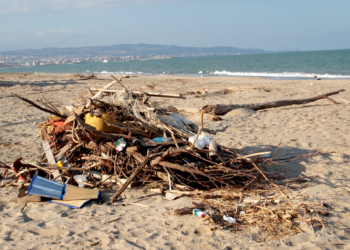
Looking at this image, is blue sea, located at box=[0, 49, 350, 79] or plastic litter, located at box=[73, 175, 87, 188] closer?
plastic litter, located at box=[73, 175, 87, 188]

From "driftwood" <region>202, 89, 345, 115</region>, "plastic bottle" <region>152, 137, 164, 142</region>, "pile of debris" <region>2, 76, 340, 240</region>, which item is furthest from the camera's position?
"driftwood" <region>202, 89, 345, 115</region>

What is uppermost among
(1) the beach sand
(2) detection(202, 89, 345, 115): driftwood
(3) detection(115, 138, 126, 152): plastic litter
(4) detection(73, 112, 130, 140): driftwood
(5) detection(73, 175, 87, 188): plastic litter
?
(4) detection(73, 112, 130, 140): driftwood

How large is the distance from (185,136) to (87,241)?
1.85 metres

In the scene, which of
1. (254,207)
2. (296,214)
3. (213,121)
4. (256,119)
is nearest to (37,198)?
(254,207)

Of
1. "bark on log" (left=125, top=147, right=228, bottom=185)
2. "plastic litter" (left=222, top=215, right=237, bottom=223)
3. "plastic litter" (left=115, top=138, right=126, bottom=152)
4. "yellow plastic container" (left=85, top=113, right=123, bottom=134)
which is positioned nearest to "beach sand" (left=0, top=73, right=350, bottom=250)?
"plastic litter" (left=222, top=215, right=237, bottom=223)

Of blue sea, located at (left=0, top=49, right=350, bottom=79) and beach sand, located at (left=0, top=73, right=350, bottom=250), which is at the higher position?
blue sea, located at (left=0, top=49, right=350, bottom=79)

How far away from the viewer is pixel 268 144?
5348mm

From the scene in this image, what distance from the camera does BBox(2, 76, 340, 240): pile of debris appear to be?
10.3 feet

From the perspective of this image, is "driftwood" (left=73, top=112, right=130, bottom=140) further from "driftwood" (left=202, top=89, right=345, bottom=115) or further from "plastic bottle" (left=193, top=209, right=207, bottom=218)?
"driftwood" (left=202, top=89, right=345, bottom=115)

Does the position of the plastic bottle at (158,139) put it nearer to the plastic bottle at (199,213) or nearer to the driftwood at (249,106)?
the plastic bottle at (199,213)

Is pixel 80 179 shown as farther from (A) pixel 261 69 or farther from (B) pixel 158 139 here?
(A) pixel 261 69

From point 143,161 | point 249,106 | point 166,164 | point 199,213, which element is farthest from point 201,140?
point 249,106

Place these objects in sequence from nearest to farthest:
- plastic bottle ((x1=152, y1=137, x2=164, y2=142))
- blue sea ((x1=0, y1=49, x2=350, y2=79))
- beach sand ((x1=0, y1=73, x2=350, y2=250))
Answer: beach sand ((x1=0, y1=73, x2=350, y2=250)), plastic bottle ((x1=152, y1=137, x2=164, y2=142)), blue sea ((x1=0, y1=49, x2=350, y2=79))

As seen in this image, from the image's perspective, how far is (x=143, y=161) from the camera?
10.3 feet
